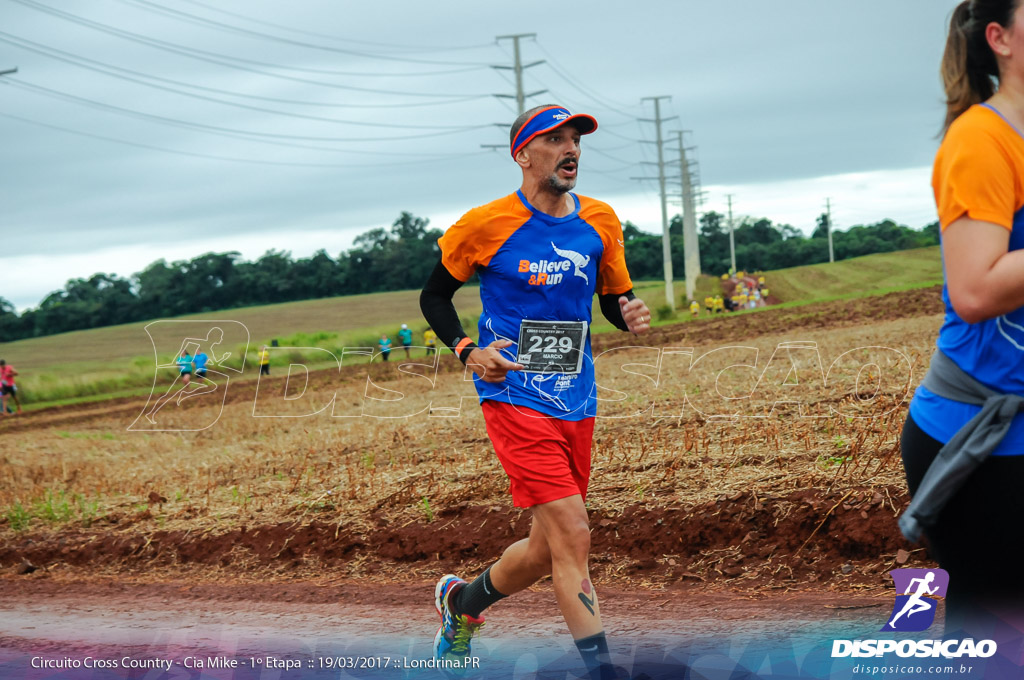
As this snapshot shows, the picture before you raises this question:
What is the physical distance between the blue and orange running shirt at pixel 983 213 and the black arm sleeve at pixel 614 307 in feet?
7.21

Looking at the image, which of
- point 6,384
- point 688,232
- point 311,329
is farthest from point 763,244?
point 6,384

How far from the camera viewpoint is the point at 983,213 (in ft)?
7.77

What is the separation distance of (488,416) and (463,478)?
4998 millimetres

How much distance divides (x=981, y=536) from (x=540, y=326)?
2238 millimetres

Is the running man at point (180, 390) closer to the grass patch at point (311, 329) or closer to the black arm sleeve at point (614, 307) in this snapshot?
the grass patch at point (311, 329)

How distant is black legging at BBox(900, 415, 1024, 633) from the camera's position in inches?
97.5

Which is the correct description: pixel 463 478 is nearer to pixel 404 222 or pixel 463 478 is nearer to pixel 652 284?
pixel 652 284

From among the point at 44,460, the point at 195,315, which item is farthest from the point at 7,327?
the point at 44,460

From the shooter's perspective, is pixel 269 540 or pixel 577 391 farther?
pixel 269 540

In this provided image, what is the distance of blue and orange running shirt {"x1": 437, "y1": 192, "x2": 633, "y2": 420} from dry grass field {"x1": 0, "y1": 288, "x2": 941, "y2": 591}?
253cm

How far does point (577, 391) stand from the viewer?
4.43 meters

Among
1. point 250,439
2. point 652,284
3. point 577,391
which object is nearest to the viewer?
point 577,391

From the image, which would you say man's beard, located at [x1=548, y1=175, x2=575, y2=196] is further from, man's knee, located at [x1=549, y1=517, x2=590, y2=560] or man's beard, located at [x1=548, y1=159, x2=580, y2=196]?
man's knee, located at [x1=549, y1=517, x2=590, y2=560]

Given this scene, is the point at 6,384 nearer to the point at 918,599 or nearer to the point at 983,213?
the point at 918,599
